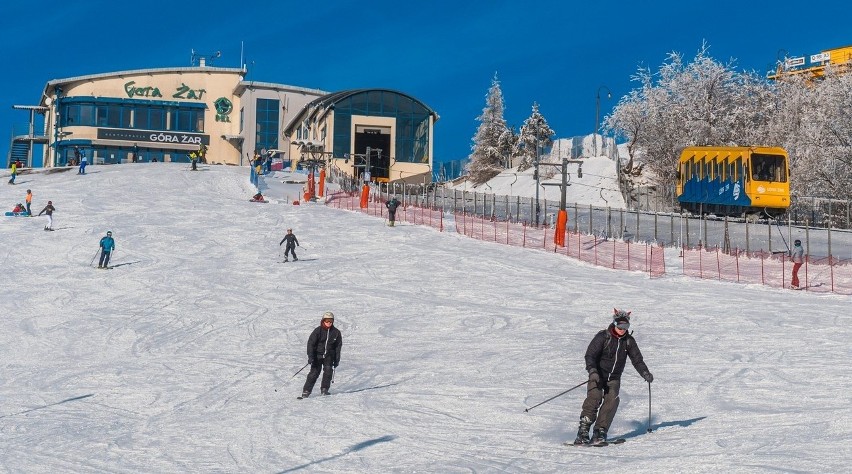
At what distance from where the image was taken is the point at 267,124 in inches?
3137

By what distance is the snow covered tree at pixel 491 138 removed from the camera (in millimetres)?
92750

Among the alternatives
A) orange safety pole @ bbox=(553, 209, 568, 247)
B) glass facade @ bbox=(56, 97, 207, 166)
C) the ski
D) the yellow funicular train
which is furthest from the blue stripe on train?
glass facade @ bbox=(56, 97, 207, 166)

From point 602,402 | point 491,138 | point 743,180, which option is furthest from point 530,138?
point 602,402

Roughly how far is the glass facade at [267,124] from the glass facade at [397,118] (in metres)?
13.4

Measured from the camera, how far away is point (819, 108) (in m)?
60.4

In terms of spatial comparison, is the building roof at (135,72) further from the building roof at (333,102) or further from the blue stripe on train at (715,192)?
the blue stripe on train at (715,192)

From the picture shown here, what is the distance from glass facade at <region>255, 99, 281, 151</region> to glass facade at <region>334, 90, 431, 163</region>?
13.4m

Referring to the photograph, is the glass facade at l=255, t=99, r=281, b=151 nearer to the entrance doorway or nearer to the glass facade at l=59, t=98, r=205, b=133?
the glass facade at l=59, t=98, r=205, b=133

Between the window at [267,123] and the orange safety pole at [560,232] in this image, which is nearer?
the orange safety pole at [560,232]

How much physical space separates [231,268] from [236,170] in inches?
1373

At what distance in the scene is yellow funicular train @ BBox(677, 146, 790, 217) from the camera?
44.7 meters

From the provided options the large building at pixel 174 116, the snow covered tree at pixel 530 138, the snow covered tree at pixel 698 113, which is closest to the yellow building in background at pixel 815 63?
the snow covered tree at pixel 698 113

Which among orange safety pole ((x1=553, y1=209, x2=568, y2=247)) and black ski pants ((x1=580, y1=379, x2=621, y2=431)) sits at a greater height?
orange safety pole ((x1=553, y1=209, x2=568, y2=247))

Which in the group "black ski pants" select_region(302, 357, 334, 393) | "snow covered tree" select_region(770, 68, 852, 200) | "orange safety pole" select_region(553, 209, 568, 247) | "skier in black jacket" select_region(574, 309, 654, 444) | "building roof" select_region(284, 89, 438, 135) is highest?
"building roof" select_region(284, 89, 438, 135)
